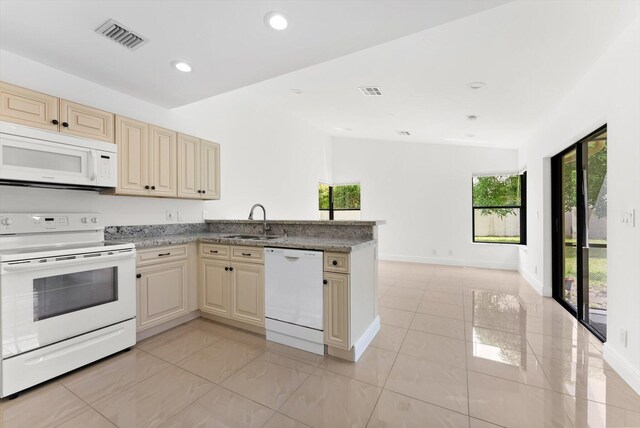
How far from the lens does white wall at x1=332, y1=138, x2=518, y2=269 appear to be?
19.5ft

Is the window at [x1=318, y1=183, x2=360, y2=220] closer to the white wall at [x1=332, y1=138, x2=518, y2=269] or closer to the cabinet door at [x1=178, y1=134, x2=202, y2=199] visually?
the white wall at [x1=332, y1=138, x2=518, y2=269]

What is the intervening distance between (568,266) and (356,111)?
12.1ft

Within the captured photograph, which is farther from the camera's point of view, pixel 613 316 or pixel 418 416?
pixel 613 316

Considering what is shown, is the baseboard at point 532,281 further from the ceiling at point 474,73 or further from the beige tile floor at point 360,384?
the ceiling at point 474,73

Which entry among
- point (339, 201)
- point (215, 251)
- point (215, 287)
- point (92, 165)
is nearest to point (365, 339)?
point (215, 287)

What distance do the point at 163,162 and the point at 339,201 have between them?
5107mm

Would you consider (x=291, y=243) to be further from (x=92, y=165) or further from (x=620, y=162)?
(x=620, y=162)

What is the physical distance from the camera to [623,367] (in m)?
1.99

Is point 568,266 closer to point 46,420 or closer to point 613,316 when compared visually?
point 613,316

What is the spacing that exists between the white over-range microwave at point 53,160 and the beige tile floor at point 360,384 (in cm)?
150

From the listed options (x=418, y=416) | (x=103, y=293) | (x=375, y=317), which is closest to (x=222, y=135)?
(x=103, y=293)

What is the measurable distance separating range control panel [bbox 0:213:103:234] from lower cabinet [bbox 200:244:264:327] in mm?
1011

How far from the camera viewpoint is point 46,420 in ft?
5.32

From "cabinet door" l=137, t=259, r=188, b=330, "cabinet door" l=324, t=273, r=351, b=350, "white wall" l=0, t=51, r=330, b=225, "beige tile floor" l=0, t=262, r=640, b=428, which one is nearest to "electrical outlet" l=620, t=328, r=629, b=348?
"beige tile floor" l=0, t=262, r=640, b=428
